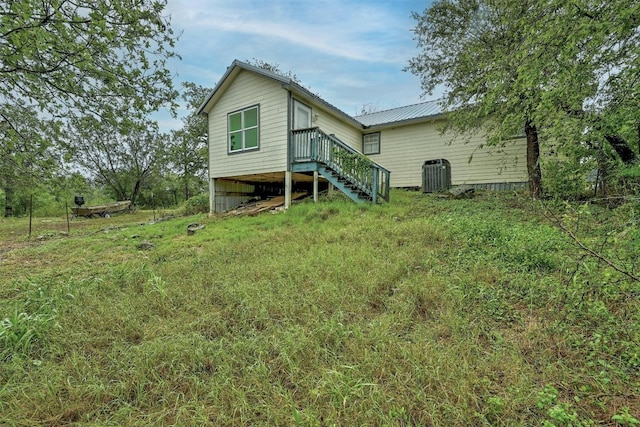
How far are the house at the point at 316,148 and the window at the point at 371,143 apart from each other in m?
0.05

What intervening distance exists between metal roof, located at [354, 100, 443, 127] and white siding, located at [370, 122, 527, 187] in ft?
1.34

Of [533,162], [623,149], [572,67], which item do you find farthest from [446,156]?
[572,67]

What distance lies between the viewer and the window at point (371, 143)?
12883 millimetres

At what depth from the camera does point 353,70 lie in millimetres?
16094

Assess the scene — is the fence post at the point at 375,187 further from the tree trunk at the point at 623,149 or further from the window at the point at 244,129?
the tree trunk at the point at 623,149

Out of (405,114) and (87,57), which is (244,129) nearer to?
(405,114)

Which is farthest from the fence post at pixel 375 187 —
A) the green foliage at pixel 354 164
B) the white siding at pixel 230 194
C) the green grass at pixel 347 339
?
the white siding at pixel 230 194

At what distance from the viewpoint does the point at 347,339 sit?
2.32m

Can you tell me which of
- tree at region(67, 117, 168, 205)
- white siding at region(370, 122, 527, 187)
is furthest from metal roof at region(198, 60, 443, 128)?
tree at region(67, 117, 168, 205)

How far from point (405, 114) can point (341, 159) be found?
5.97 meters

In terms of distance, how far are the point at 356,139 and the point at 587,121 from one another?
9.36 meters

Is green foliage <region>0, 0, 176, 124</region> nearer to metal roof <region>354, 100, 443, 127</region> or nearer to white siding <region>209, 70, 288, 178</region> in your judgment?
white siding <region>209, 70, 288, 178</region>

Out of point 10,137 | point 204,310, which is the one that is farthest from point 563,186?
point 10,137

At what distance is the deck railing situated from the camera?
26.3 ft
